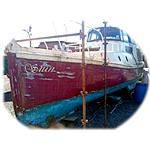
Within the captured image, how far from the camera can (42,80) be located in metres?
5.06

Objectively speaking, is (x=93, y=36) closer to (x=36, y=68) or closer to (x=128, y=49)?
(x=128, y=49)

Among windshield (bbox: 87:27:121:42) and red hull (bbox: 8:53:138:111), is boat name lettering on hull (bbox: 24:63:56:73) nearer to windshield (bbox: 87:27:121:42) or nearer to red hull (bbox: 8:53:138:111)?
red hull (bbox: 8:53:138:111)

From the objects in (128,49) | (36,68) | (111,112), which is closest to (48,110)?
(36,68)

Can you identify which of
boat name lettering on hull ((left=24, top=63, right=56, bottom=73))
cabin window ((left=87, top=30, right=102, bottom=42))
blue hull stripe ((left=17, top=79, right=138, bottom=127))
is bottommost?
blue hull stripe ((left=17, top=79, right=138, bottom=127))

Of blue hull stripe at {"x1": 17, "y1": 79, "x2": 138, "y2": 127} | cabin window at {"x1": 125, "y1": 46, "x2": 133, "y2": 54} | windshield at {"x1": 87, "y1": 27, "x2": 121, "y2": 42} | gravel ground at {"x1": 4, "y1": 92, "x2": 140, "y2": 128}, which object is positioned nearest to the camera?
blue hull stripe at {"x1": 17, "y1": 79, "x2": 138, "y2": 127}

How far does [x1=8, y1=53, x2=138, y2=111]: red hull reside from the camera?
493 cm

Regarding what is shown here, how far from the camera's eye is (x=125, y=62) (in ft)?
23.5

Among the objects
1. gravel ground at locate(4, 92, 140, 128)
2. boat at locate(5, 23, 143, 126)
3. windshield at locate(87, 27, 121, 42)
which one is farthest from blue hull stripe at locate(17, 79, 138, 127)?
windshield at locate(87, 27, 121, 42)

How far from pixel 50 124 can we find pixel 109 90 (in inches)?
70.4

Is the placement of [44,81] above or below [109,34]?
below

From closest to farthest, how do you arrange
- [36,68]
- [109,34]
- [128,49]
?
[36,68] < [109,34] < [128,49]

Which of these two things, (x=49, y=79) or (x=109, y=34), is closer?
(x=49, y=79)

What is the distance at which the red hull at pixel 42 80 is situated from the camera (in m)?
4.93

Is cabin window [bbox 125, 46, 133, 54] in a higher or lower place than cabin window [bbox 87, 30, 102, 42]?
lower
